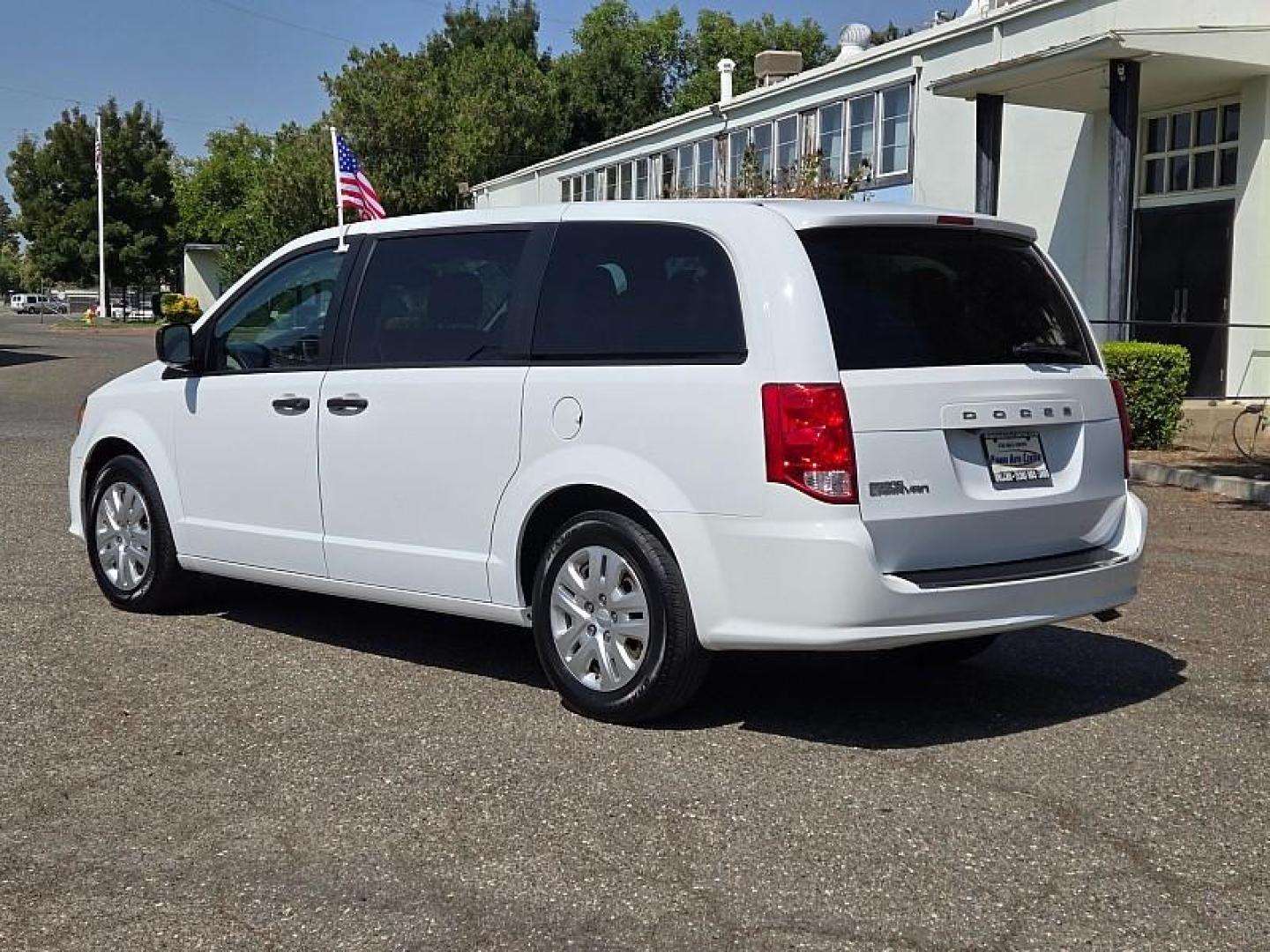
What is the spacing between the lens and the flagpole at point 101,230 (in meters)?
65.2

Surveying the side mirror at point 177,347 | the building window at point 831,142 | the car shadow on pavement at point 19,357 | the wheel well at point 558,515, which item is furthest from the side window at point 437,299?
the car shadow on pavement at point 19,357

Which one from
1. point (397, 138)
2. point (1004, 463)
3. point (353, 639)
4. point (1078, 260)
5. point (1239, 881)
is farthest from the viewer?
point (397, 138)

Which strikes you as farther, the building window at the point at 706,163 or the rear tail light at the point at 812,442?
the building window at the point at 706,163

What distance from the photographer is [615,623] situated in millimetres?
5297

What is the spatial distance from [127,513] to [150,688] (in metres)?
1.61

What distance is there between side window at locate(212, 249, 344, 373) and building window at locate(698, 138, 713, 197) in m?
20.7

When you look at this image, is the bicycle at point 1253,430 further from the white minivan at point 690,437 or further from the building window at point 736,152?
the building window at point 736,152

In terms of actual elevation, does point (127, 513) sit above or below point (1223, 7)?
below

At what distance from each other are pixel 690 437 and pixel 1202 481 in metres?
8.18

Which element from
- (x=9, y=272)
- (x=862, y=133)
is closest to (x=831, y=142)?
(x=862, y=133)

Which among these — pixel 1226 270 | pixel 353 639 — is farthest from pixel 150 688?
pixel 1226 270

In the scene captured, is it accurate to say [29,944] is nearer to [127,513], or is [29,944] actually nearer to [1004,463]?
[1004,463]

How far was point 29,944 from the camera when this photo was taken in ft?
11.8

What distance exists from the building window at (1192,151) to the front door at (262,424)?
41.5 feet
